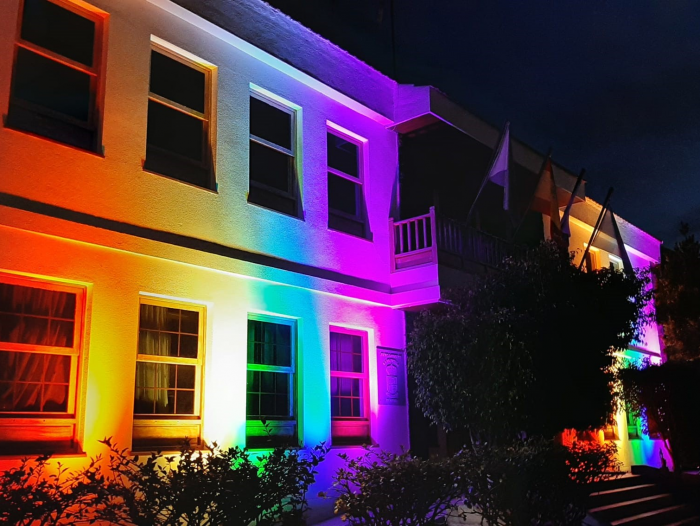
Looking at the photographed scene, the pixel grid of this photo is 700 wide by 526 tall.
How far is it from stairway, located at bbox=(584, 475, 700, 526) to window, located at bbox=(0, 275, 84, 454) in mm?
7935

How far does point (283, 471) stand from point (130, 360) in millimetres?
2481

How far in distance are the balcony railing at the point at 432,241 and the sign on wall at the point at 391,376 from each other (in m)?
1.62

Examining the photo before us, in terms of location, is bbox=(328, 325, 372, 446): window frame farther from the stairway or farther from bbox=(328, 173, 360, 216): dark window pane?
the stairway

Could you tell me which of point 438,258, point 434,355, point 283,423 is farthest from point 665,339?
point 283,423

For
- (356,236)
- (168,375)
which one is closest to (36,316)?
(168,375)

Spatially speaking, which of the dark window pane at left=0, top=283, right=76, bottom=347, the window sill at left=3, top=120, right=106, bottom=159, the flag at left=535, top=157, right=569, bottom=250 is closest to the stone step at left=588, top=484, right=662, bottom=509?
the flag at left=535, top=157, right=569, bottom=250

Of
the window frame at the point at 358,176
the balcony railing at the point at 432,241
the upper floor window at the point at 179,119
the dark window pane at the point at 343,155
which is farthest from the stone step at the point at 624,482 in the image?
the upper floor window at the point at 179,119

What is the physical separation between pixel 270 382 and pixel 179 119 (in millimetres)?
4098

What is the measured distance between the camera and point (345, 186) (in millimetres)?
12539

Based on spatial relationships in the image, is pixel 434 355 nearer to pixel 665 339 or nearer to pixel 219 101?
pixel 219 101

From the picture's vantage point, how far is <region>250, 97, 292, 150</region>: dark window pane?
35.6ft

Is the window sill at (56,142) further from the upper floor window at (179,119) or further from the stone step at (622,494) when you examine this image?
the stone step at (622,494)

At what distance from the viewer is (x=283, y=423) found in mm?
10141

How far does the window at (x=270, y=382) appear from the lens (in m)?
9.78
